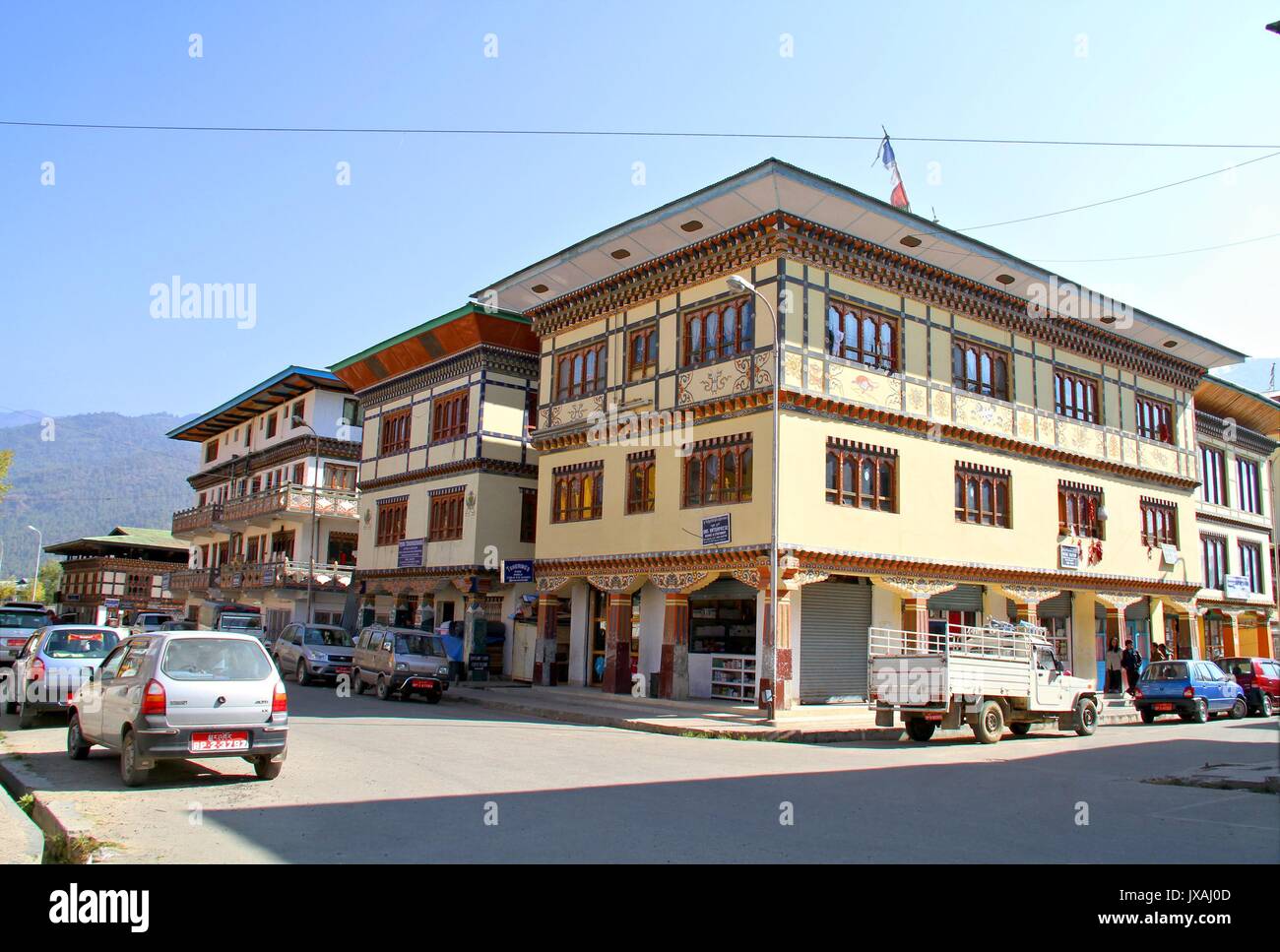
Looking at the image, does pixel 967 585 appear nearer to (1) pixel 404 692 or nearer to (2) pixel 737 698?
(2) pixel 737 698

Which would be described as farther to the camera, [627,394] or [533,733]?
[627,394]

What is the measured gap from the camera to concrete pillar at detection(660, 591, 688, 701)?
25.5 metres

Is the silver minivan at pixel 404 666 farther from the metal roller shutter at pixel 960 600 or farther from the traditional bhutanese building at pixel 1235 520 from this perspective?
the traditional bhutanese building at pixel 1235 520

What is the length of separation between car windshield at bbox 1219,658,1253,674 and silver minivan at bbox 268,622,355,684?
2593 cm

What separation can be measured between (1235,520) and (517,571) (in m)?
30.7

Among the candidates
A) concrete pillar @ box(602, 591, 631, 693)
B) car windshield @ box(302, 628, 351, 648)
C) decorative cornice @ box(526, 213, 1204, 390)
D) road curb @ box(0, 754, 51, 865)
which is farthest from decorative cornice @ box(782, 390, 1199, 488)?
road curb @ box(0, 754, 51, 865)

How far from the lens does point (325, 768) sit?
1288cm

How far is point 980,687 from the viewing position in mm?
19234

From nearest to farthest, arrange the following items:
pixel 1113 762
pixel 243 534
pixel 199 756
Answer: pixel 199 756, pixel 1113 762, pixel 243 534

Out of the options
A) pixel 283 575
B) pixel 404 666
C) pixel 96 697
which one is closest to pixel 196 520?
pixel 283 575

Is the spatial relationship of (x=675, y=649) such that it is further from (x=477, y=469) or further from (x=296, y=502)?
(x=296, y=502)

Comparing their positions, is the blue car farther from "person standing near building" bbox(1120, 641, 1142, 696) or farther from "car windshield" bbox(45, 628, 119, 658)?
"car windshield" bbox(45, 628, 119, 658)

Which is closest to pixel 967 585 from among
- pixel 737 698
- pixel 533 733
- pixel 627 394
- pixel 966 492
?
pixel 966 492

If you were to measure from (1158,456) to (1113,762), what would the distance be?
22535 mm
